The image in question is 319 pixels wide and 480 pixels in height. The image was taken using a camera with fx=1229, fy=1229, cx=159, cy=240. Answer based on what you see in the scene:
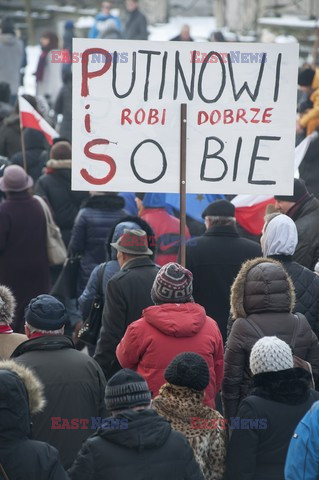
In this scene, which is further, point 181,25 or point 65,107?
point 181,25

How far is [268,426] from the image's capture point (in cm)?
528

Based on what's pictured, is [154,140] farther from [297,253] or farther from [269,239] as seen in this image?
[297,253]

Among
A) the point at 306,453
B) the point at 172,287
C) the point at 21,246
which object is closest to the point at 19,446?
the point at 306,453

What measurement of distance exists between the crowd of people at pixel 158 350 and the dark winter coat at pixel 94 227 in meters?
0.01

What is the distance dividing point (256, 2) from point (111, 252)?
15.3 meters

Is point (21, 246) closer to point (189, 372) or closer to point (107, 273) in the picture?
point (107, 273)

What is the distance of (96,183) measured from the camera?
7.18 meters

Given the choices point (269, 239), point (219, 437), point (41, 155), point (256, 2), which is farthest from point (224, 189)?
point (256, 2)

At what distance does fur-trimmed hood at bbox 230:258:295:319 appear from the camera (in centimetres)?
615

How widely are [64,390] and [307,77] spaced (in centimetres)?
775

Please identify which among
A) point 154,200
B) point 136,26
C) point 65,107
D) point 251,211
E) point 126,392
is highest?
point 126,392

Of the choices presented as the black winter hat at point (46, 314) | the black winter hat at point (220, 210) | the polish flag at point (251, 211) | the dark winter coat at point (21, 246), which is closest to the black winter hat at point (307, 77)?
the polish flag at point (251, 211)

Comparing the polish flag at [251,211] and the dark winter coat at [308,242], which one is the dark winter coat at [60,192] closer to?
the polish flag at [251,211]

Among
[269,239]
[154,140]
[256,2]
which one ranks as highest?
[154,140]
